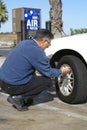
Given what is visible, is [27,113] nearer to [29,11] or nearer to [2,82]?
[2,82]

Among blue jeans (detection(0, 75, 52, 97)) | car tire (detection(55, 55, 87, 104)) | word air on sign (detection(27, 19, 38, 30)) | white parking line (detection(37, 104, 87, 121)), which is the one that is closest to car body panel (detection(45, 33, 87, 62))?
car tire (detection(55, 55, 87, 104))

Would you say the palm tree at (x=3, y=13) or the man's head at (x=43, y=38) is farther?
the palm tree at (x=3, y=13)

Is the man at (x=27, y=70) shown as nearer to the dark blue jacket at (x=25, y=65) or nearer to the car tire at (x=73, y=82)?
the dark blue jacket at (x=25, y=65)

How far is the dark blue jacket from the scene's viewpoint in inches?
265

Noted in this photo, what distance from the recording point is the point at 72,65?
7422 millimetres

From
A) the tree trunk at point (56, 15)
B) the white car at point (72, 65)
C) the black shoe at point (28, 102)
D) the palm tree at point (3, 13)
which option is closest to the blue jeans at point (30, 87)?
the black shoe at point (28, 102)

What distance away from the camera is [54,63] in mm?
8156

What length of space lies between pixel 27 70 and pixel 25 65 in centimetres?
9

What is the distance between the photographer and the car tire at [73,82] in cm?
728

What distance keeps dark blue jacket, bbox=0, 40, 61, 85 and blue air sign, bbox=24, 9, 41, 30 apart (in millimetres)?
6631

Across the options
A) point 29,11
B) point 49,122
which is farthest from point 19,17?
point 49,122

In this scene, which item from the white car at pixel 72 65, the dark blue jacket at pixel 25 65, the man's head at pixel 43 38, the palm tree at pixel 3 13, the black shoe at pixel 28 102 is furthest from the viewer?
the palm tree at pixel 3 13

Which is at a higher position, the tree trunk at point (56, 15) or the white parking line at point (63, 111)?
the tree trunk at point (56, 15)

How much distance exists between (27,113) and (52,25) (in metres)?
7.06
